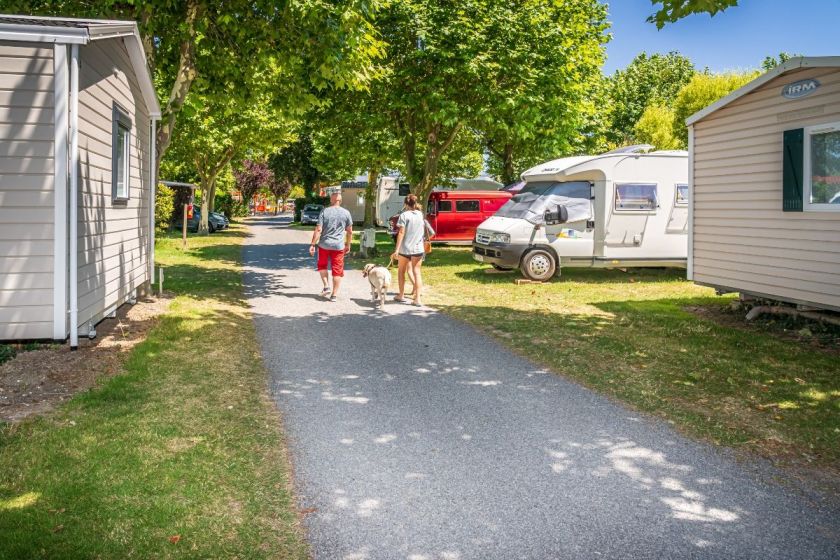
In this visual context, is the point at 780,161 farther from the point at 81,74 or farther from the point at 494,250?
the point at 81,74

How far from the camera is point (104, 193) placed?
915 centimetres

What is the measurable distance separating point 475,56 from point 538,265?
5926mm

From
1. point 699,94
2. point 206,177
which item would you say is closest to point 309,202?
point 206,177

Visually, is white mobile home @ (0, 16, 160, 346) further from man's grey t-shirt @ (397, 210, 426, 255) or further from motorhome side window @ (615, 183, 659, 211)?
motorhome side window @ (615, 183, 659, 211)

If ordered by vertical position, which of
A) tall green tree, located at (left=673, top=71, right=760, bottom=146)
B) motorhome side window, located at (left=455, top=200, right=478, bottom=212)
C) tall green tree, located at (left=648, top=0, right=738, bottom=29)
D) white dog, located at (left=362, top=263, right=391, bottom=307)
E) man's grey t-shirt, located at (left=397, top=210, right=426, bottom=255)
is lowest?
white dog, located at (left=362, top=263, right=391, bottom=307)

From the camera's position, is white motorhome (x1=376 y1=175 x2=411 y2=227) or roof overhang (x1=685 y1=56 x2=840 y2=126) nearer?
roof overhang (x1=685 y1=56 x2=840 y2=126)

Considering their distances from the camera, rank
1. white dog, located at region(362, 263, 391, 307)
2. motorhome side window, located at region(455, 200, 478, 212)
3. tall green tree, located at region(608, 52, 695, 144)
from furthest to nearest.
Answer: tall green tree, located at region(608, 52, 695, 144)
motorhome side window, located at region(455, 200, 478, 212)
white dog, located at region(362, 263, 391, 307)

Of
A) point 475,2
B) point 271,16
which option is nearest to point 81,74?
point 271,16

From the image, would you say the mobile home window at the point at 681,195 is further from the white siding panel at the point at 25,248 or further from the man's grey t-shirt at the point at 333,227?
the white siding panel at the point at 25,248

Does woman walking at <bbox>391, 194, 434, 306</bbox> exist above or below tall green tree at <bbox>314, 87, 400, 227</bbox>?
below

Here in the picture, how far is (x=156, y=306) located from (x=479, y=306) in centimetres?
510

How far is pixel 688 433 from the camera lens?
18.3 ft

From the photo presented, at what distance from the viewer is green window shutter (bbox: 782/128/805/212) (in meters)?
9.75

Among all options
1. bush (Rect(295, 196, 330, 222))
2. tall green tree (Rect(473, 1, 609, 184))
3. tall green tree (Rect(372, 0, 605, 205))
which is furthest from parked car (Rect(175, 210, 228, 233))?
tall green tree (Rect(473, 1, 609, 184))
